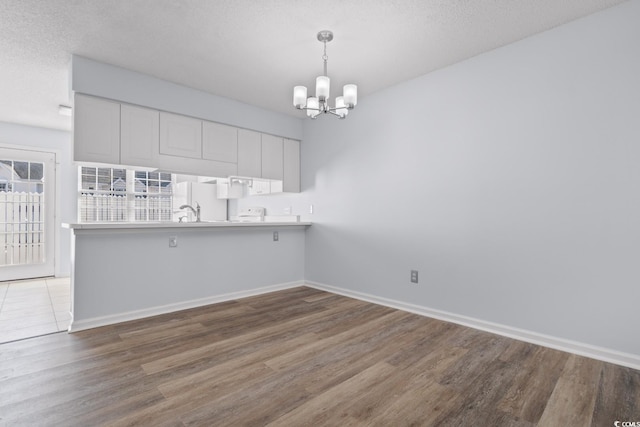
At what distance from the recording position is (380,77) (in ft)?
11.0

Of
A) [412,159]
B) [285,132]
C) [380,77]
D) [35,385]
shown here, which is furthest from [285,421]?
[285,132]

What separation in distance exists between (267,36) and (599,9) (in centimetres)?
242

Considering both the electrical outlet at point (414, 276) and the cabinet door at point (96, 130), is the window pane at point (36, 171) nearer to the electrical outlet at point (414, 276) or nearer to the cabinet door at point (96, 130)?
the cabinet door at point (96, 130)

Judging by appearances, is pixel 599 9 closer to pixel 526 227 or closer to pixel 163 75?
pixel 526 227

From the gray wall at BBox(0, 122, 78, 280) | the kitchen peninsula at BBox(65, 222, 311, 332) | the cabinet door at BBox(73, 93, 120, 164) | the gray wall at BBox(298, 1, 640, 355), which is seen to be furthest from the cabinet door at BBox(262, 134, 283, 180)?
the gray wall at BBox(0, 122, 78, 280)

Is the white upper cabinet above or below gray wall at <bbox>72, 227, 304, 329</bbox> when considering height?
above

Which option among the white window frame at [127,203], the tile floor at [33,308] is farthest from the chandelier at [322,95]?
the white window frame at [127,203]

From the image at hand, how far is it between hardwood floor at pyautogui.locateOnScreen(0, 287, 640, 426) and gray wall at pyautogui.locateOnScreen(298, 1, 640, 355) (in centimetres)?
42

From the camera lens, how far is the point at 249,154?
4273 mm

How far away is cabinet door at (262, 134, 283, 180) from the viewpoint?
4.41 metres

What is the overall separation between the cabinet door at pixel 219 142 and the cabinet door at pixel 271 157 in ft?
1.37

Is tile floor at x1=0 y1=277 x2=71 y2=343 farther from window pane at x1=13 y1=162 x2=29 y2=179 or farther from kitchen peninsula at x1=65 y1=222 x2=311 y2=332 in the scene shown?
window pane at x1=13 y1=162 x2=29 y2=179

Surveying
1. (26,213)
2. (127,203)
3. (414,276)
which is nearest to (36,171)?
(26,213)

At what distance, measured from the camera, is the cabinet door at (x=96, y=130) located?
2.95 m
